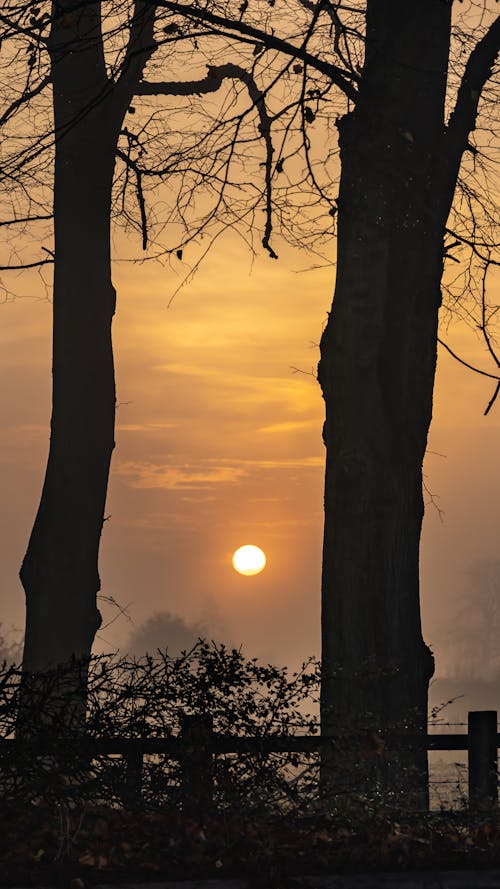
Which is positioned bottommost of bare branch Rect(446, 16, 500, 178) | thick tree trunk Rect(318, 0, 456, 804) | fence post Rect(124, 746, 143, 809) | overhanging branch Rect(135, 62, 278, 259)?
fence post Rect(124, 746, 143, 809)

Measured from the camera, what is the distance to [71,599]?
546 inches

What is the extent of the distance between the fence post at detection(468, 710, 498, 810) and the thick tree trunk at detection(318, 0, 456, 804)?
Result: 58 centimetres

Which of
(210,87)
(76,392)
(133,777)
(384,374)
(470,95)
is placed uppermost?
(210,87)

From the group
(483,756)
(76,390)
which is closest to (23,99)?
(76,390)

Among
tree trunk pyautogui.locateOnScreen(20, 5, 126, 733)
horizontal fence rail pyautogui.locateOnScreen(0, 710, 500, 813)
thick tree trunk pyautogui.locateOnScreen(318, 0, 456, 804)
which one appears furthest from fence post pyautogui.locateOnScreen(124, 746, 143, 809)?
tree trunk pyautogui.locateOnScreen(20, 5, 126, 733)

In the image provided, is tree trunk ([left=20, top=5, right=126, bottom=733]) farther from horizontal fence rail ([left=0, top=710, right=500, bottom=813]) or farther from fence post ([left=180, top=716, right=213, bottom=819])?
fence post ([left=180, top=716, right=213, bottom=819])

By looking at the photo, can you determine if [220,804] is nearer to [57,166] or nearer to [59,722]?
[59,722]

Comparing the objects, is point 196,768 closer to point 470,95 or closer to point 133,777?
point 133,777

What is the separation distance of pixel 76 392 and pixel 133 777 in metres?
5.96

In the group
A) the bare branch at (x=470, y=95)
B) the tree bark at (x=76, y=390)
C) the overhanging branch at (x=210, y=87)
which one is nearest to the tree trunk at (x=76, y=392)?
the tree bark at (x=76, y=390)

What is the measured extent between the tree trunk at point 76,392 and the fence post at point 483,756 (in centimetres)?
452

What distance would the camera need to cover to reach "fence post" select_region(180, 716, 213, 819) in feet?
30.5

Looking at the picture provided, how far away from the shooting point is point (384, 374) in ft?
36.9

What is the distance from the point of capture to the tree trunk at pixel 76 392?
13.9 metres
